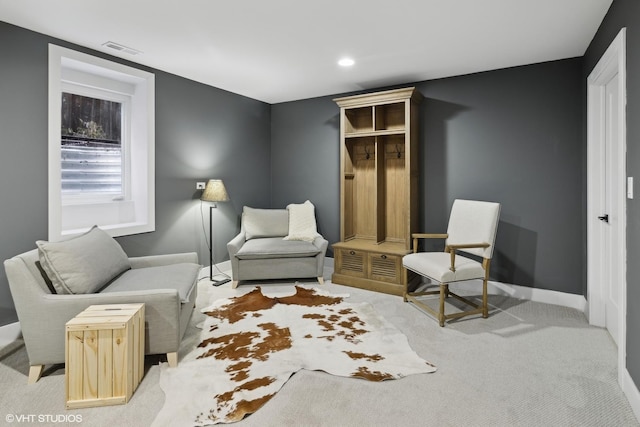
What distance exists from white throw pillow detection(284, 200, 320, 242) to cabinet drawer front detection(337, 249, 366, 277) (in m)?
0.46

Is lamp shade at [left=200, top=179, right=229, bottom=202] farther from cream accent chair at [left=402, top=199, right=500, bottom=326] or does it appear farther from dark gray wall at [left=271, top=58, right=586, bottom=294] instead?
dark gray wall at [left=271, top=58, right=586, bottom=294]

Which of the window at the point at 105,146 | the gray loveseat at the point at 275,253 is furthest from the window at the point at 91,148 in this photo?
the gray loveseat at the point at 275,253

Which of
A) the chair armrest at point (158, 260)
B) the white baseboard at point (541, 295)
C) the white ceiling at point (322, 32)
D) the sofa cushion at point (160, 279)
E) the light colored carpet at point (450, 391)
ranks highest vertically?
the white ceiling at point (322, 32)

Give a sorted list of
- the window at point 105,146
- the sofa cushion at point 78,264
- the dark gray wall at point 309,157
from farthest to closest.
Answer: the dark gray wall at point 309,157
the window at point 105,146
the sofa cushion at point 78,264

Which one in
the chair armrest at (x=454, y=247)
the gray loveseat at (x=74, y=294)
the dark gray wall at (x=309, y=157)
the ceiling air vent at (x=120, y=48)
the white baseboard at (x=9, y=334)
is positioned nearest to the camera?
the gray loveseat at (x=74, y=294)

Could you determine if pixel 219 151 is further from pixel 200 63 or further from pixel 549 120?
pixel 549 120

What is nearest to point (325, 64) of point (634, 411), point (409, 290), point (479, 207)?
point (479, 207)

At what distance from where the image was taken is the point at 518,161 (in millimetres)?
3770

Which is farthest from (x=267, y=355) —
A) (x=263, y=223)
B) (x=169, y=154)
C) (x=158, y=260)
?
(x=169, y=154)

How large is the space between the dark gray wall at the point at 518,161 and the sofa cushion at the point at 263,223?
1793 mm

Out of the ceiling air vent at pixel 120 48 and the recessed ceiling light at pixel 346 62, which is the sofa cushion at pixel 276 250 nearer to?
the recessed ceiling light at pixel 346 62

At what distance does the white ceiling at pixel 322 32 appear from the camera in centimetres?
253

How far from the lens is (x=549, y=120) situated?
11.8 ft

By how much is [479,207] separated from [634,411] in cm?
194
